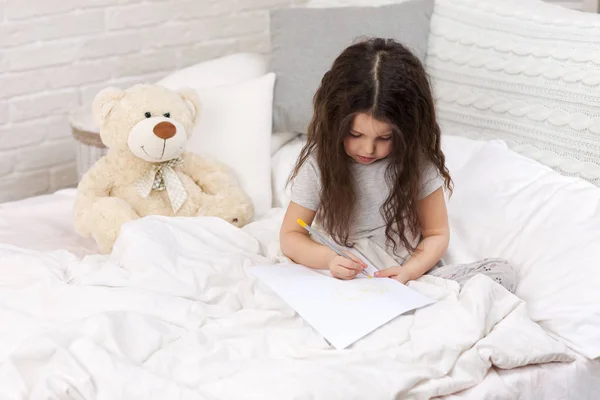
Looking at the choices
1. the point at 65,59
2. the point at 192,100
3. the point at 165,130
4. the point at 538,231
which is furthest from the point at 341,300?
the point at 65,59

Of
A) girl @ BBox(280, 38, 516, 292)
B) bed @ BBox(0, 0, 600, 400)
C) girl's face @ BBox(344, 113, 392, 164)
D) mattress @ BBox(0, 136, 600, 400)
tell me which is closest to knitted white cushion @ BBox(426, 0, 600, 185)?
bed @ BBox(0, 0, 600, 400)

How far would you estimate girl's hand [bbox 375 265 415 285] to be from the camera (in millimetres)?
1606

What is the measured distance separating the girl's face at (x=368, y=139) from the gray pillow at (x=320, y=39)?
656mm

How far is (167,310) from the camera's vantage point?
4.94 feet

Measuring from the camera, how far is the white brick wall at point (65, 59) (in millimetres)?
2428

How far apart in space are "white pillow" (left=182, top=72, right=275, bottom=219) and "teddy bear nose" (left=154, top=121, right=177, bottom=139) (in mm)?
181

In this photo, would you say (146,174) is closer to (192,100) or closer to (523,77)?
(192,100)

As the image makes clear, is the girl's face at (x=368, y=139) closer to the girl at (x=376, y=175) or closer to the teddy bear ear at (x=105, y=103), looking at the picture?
the girl at (x=376, y=175)

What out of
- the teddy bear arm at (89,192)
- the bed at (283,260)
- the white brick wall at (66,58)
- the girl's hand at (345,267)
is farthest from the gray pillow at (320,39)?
the girl's hand at (345,267)

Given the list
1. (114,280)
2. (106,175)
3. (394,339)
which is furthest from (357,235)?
(106,175)

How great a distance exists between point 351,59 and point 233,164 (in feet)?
2.05

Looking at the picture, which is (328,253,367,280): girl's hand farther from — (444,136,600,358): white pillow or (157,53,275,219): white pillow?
(157,53,275,219): white pillow

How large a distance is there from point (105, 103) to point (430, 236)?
80 cm

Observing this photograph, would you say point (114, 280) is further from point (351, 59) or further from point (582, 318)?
point (582, 318)
